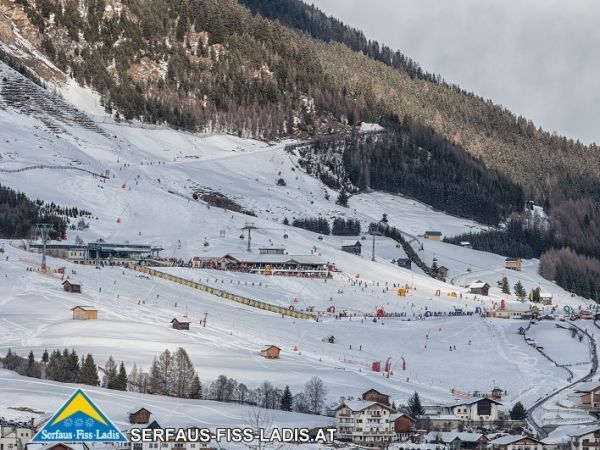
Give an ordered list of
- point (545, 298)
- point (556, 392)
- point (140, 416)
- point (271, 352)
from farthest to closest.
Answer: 1. point (545, 298)
2. point (271, 352)
3. point (556, 392)
4. point (140, 416)

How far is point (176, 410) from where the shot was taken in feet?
162

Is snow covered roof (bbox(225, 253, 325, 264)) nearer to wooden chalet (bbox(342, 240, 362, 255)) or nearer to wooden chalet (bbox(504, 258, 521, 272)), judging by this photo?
wooden chalet (bbox(342, 240, 362, 255))

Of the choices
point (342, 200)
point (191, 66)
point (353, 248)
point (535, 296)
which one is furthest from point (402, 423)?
point (191, 66)

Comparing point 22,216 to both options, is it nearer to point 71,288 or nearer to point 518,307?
point 71,288

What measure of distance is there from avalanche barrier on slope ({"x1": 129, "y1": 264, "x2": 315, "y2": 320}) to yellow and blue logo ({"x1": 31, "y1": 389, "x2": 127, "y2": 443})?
5955cm

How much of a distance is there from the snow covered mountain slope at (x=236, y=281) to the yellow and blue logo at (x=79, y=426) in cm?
2992

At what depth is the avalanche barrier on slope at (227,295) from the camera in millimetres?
78500

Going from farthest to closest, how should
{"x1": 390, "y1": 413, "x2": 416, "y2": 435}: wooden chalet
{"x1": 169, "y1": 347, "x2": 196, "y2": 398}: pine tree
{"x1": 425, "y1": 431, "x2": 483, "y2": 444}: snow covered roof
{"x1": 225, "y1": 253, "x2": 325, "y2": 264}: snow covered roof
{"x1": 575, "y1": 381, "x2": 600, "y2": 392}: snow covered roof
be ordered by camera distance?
{"x1": 225, "y1": 253, "x2": 325, "y2": 264}: snow covered roof < {"x1": 575, "y1": 381, "x2": 600, "y2": 392}: snow covered roof < {"x1": 169, "y1": 347, "x2": 196, "y2": 398}: pine tree < {"x1": 390, "y1": 413, "x2": 416, "y2": 435}: wooden chalet < {"x1": 425, "y1": 431, "x2": 483, "y2": 444}: snow covered roof

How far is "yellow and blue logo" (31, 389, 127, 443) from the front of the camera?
18.2 meters

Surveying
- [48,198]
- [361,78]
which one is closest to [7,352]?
[48,198]

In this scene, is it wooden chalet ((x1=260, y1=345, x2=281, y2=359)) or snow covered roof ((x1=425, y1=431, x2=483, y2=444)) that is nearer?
snow covered roof ((x1=425, y1=431, x2=483, y2=444))

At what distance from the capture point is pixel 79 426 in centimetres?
1830

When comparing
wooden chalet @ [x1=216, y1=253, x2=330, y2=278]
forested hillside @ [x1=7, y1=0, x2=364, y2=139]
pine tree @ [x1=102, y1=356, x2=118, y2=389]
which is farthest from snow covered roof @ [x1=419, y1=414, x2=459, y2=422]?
forested hillside @ [x1=7, y1=0, x2=364, y2=139]

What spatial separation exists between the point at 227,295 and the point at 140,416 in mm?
35080
